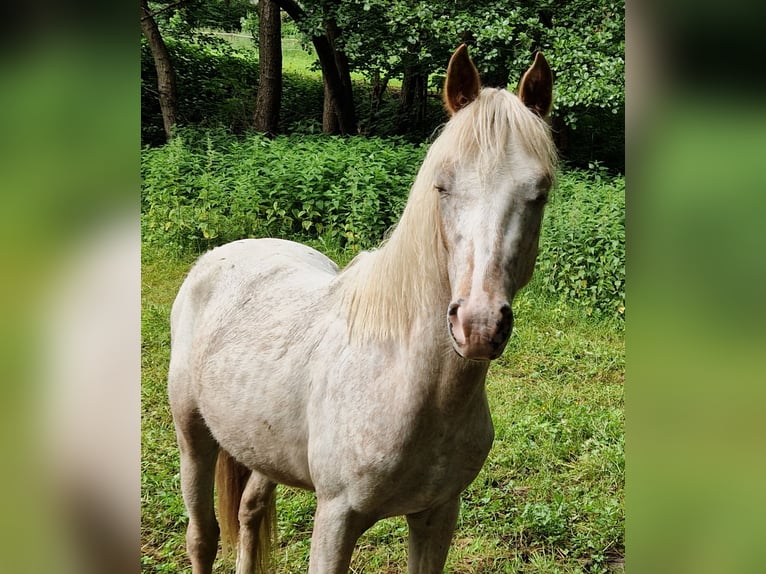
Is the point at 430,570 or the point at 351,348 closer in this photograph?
the point at 351,348

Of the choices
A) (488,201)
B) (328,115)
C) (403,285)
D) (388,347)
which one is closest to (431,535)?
(388,347)

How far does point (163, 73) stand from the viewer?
29.0 feet

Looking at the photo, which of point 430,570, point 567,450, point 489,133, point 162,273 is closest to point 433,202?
point 489,133

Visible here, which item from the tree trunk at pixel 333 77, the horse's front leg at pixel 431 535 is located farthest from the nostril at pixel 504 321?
the tree trunk at pixel 333 77

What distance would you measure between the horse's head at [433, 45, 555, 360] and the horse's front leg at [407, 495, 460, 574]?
0.86 meters

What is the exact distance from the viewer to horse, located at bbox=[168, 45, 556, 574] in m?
1.49

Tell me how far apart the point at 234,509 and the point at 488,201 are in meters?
1.89

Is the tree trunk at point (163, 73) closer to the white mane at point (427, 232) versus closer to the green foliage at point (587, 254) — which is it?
the green foliage at point (587, 254)

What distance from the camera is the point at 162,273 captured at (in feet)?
19.6
